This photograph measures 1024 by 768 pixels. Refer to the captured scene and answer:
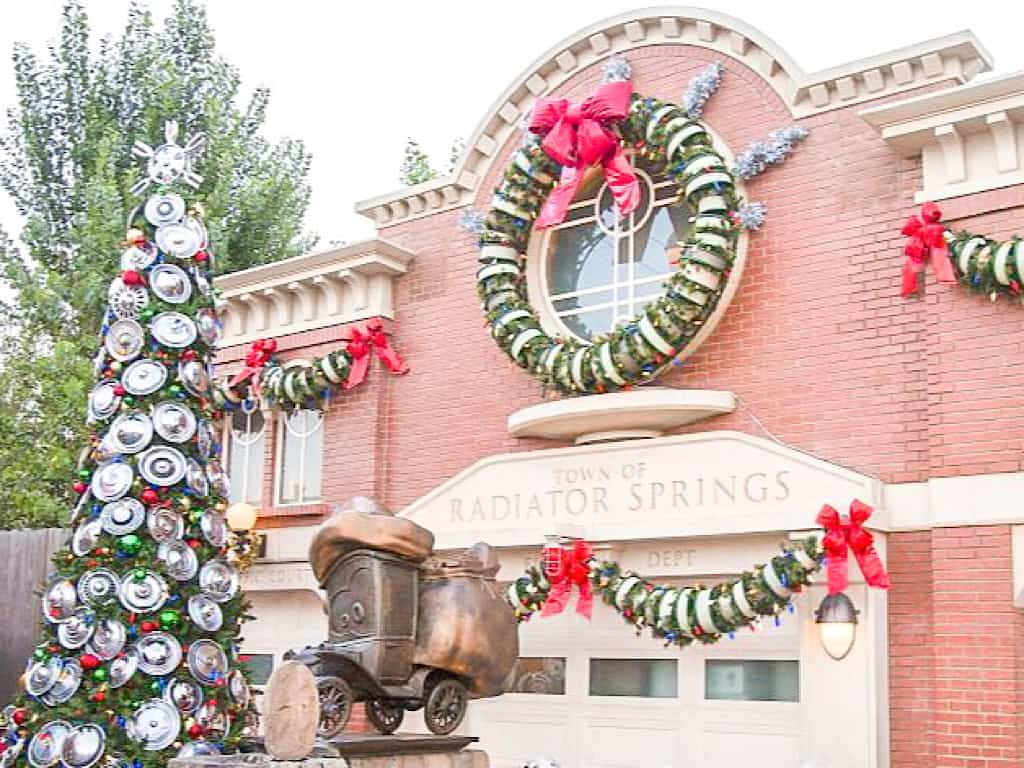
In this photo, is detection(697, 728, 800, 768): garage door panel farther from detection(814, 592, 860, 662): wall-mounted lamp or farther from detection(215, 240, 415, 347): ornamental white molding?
detection(215, 240, 415, 347): ornamental white molding

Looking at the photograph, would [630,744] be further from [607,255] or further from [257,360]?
[257,360]

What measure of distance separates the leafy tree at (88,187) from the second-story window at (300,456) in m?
5.64

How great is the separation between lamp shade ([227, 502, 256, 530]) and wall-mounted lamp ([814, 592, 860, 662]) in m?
6.45

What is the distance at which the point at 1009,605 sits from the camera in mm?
9039

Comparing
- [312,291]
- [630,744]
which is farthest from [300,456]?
[630,744]

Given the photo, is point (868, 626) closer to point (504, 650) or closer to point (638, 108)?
point (504, 650)

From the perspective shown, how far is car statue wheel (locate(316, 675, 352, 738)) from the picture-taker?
315 inches

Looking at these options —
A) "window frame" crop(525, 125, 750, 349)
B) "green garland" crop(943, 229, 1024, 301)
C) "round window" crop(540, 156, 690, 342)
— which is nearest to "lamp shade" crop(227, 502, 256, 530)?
"window frame" crop(525, 125, 750, 349)

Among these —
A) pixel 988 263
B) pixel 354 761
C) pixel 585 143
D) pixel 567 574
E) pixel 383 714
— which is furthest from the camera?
pixel 585 143

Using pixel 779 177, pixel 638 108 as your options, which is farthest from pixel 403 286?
pixel 779 177

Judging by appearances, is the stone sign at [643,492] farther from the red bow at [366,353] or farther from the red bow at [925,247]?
the red bow at [366,353]

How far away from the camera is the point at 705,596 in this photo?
995 cm

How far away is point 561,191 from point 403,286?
103 inches

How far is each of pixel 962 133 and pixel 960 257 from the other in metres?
1.03
